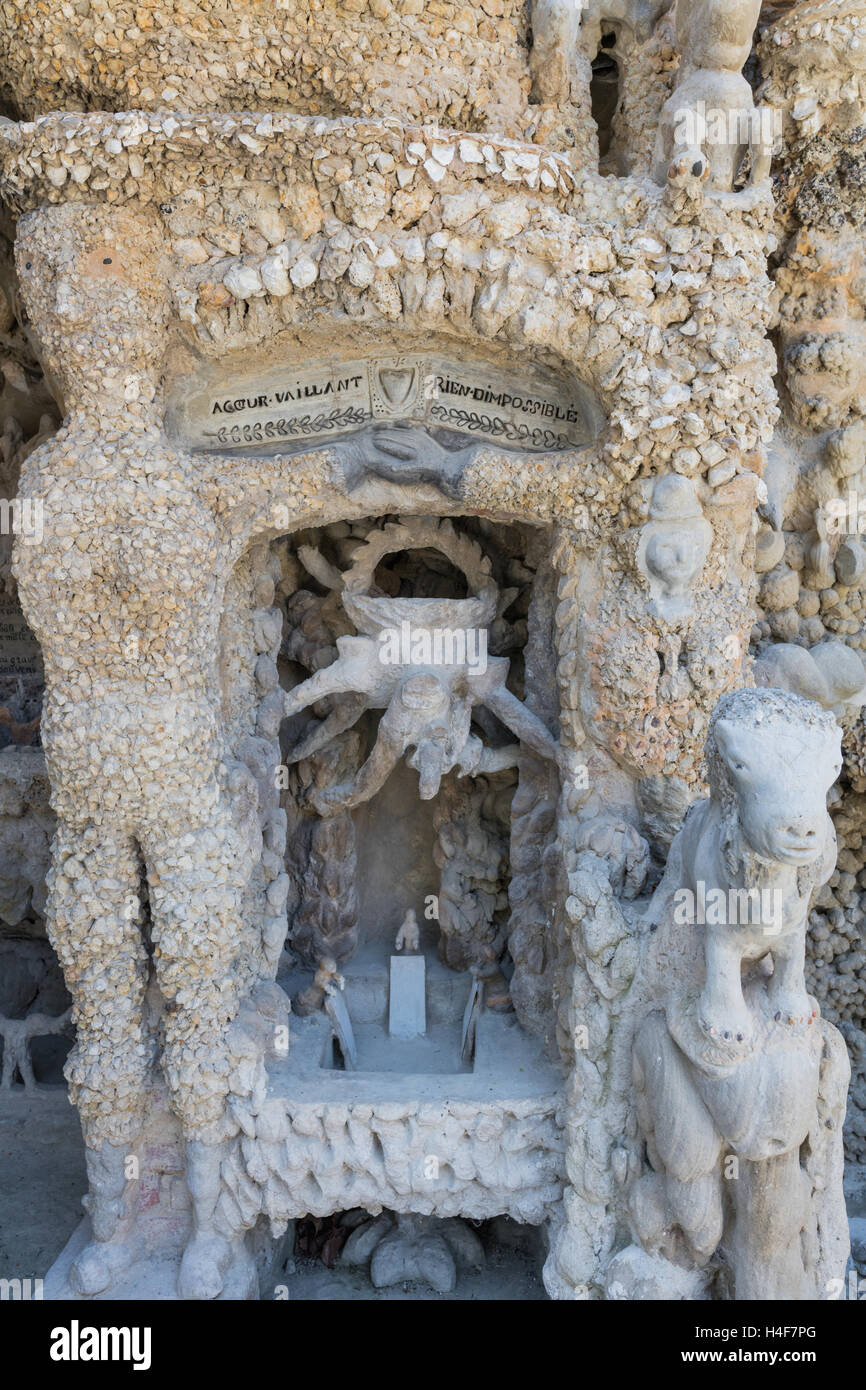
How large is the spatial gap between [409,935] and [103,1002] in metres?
1.82

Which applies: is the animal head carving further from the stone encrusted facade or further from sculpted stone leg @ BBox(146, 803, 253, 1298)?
sculpted stone leg @ BBox(146, 803, 253, 1298)

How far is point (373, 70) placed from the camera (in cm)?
440

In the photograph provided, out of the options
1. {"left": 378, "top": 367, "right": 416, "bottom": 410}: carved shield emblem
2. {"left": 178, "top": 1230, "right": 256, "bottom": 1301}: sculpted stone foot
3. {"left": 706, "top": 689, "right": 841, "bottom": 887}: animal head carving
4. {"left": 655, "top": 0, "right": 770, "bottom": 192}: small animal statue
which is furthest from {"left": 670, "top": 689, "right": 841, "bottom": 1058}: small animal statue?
{"left": 178, "top": 1230, "right": 256, "bottom": 1301}: sculpted stone foot

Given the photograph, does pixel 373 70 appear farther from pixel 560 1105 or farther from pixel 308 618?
pixel 560 1105

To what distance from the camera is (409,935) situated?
19.3 feet

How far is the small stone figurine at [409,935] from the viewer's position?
5875 mm

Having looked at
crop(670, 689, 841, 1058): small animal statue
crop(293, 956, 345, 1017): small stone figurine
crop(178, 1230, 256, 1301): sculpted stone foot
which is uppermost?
crop(670, 689, 841, 1058): small animal statue

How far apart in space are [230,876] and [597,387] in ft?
8.66

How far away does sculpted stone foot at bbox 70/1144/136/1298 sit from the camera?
4.60 m

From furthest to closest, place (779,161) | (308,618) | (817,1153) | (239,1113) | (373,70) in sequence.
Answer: (308,618), (779,161), (239,1113), (373,70), (817,1153)

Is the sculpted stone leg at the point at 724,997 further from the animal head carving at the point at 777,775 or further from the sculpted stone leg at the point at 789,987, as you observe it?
the animal head carving at the point at 777,775

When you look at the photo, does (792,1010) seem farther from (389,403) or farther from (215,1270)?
(389,403)

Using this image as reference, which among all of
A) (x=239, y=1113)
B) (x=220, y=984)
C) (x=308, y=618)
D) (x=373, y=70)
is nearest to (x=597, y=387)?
(x=373, y=70)

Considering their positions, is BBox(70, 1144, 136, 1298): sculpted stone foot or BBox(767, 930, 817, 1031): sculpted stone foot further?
BBox(70, 1144, 136, 1298): sculpted stone foot
